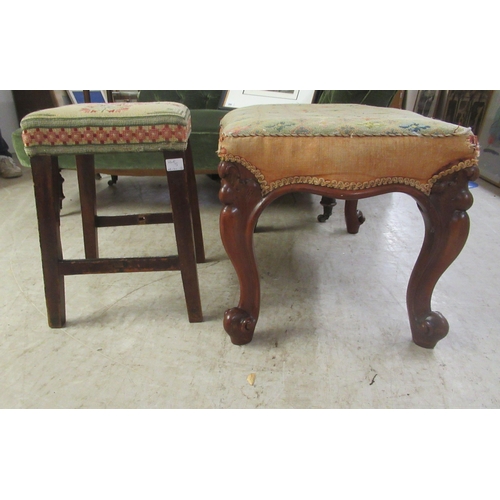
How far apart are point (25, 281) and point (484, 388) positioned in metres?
1.38

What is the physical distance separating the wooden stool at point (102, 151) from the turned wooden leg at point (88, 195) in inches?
9.9

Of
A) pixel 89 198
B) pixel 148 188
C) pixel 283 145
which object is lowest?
pixel 148 188

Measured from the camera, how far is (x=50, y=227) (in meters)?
0.93

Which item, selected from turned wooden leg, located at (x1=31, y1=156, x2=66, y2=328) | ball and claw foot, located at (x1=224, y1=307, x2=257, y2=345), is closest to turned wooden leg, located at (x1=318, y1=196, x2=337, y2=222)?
ball and claw foot, located at (x1=224, y1=307, x2=257, y2=345)

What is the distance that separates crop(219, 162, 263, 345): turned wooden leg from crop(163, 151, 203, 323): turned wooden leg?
13 cm

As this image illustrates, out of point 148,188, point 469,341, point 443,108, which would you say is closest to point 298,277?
point 469,341

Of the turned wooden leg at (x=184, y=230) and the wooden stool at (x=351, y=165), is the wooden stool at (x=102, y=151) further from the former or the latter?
the wooden stool at (x=351, y=165)

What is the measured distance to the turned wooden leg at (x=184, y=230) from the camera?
90 centimetres

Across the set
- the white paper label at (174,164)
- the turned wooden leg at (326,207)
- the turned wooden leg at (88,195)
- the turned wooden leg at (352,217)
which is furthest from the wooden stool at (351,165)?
the turned wooden leg at (326,207)

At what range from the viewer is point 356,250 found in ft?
4.82

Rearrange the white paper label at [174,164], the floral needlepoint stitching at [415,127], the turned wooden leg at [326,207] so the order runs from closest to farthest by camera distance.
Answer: the floral needlepoint stitching at [415,127], the white paper label at [174,164], the turned wooden leg at [326,207]

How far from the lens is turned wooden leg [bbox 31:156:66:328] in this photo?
0.89 meters

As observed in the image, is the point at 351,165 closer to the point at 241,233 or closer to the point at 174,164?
the point at 241,233

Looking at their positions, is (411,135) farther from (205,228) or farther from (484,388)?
(205,228)
